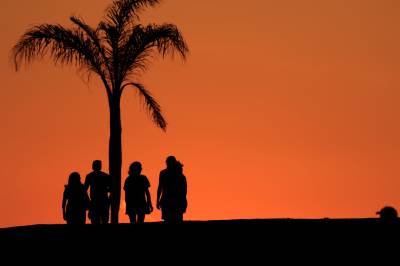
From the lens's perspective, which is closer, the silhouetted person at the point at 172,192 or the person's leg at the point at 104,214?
the silhouetted person at the point at 172,192

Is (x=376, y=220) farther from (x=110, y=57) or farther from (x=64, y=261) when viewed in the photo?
(x=110, y=57)

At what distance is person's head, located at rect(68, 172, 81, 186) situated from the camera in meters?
25.8

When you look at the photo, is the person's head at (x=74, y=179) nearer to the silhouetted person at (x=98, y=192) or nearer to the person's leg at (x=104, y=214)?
the silhouetted person at (x=98, y=192)

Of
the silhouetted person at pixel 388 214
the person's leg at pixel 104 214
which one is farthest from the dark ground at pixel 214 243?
the person's leg at pixel 104 214

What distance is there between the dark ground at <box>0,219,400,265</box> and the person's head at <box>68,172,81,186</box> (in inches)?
71.1

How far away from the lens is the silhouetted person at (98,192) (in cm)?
2645

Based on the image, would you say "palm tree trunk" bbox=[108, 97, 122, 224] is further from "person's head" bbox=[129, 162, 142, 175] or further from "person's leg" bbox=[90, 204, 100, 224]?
"person's head" bbox=[129, 162, 142, 175]

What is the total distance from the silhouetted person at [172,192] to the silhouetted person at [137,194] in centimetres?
53

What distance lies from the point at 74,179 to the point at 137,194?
1467mm

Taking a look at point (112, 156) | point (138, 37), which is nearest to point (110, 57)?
point (138, 37)

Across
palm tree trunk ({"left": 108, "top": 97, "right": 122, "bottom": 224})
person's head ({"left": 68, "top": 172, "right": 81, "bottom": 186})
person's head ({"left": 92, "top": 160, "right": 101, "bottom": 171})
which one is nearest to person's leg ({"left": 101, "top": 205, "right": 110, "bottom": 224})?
person's head ({"left": 92, "top": 160, "right": 101, "bottom": 171})

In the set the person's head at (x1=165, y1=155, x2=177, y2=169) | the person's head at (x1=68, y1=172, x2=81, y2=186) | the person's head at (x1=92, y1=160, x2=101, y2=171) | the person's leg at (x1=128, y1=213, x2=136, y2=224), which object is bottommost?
the person's leg at (x1=128, y1=213, x2=136, y2=224)

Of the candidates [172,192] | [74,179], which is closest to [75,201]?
[74,179]

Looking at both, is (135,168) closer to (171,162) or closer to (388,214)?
(171,162)
